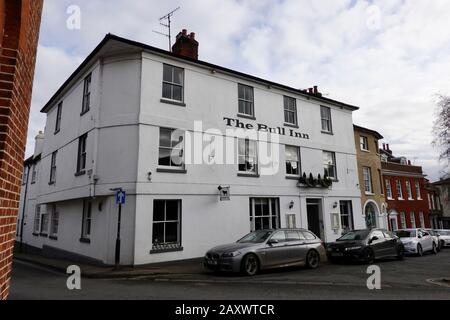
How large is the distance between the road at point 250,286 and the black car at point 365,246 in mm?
1779

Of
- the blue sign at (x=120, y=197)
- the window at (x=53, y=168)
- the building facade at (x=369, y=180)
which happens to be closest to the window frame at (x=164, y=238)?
the blue sign at (x=120, y=197)

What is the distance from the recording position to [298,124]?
20062mm

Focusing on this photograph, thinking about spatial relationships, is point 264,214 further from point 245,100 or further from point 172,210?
point 245,100

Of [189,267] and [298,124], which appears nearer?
[189,267]

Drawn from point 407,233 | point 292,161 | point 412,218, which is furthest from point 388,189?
point 292,161

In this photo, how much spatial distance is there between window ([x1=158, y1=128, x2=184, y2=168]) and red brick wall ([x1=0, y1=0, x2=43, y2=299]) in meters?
11.1

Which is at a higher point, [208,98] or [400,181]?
[208,98]

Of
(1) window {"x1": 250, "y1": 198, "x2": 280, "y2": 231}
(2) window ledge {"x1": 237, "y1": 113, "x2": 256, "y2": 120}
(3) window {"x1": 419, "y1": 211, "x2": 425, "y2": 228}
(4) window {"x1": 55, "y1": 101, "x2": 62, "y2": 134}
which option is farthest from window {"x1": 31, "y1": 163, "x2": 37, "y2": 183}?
(3) window {"x1": 419, "y1": 211, "x2": 425, "y2": 228}

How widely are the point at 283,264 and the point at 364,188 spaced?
14.9 meters

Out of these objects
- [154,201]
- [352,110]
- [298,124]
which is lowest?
[154,201]

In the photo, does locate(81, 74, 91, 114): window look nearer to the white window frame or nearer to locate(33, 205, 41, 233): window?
locate(33, 205, 41, 233): window

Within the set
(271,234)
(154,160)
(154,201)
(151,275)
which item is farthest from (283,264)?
(154,160)

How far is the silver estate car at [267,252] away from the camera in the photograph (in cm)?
1125

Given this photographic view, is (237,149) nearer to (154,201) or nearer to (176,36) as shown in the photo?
(154,201)
